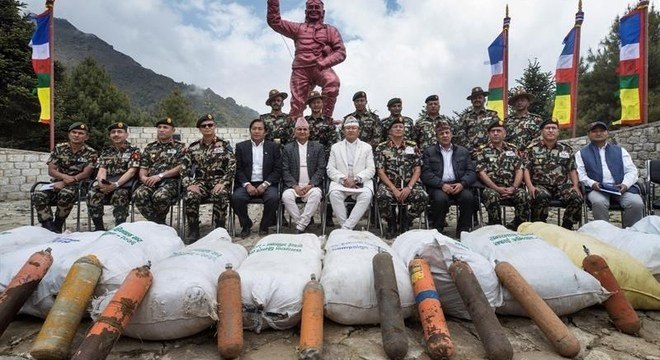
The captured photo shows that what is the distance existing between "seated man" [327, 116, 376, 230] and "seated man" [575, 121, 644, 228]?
2392mm

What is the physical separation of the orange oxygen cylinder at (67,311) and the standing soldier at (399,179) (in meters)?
2.93

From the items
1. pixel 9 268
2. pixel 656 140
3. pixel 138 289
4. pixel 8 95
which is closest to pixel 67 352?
pixel 138 289

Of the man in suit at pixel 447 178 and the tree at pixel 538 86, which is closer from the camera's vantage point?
the man in suit at pixel 447 178

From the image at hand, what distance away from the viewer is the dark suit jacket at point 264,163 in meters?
4.69

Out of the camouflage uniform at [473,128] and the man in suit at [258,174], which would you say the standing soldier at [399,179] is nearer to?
the man in suit at [258,174]

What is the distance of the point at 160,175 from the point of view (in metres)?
4.54

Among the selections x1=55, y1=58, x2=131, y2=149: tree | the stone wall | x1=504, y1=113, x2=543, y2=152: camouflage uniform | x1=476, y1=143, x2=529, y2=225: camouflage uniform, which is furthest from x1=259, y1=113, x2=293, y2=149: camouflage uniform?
x1=55, y1=58, x2=131, y2=149: tree

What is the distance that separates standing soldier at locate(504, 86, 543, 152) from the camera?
548 centimetres

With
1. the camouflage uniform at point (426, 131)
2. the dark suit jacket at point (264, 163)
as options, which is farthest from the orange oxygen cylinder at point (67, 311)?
the camouflage uniform at point (426, 131)

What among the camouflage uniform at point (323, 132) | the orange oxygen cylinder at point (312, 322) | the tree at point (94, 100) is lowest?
the orange oxygen cylinder at point (312, 322)

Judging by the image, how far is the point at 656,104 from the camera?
16.8m

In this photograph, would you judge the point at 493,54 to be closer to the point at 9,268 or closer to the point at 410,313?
the point at 410,313

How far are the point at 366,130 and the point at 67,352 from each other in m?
4.40

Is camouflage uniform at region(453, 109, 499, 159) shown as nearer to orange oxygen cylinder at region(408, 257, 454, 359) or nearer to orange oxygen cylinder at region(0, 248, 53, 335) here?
orange oxygen cylinder at region(408, 257, 454, 359)
